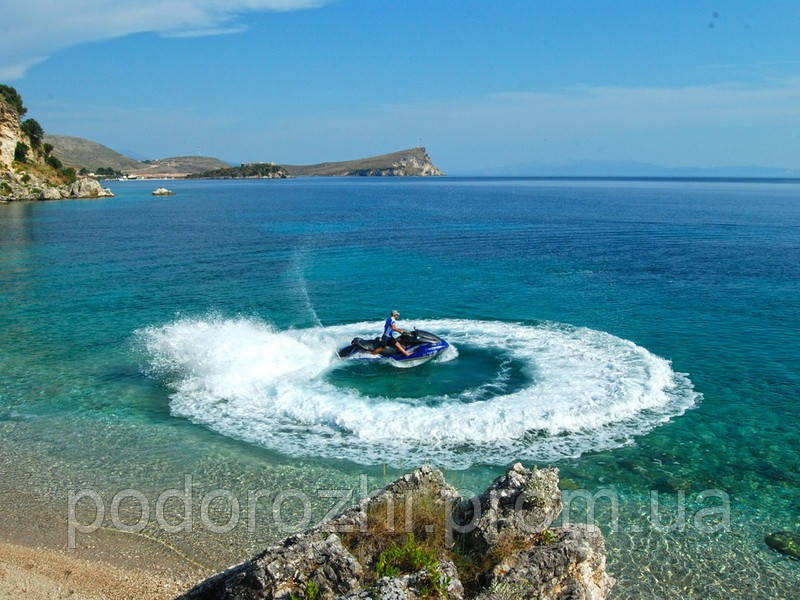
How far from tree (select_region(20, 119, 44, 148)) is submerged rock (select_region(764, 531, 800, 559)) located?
4880 inches

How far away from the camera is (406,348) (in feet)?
77.4

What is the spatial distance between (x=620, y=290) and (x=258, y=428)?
24184mm

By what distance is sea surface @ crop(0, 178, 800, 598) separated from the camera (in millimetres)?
14148

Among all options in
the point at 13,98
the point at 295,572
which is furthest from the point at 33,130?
the point at 295,572

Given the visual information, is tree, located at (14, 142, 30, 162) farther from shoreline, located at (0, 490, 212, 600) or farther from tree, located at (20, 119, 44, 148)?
shoreline, located at (0, 490, 212, 600)

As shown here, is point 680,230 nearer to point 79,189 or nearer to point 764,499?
point 764,499

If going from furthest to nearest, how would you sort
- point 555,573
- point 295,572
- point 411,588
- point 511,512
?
1. point 511,512
2. point 555,573
3. point 295,572
4. point 411,588

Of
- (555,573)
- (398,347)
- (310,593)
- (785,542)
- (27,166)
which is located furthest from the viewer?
(27,166)

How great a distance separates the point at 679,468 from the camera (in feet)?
52.6

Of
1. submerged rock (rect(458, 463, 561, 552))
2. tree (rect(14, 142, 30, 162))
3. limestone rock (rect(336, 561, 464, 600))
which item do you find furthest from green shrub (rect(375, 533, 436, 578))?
tree (rect(14, 142, 30, 162))

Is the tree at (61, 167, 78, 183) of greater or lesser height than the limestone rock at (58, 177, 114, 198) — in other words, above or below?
above

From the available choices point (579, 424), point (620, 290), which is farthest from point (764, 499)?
point (620, 290)

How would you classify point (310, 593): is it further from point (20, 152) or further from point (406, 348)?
point (20, 152)

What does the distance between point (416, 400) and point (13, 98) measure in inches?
4646
